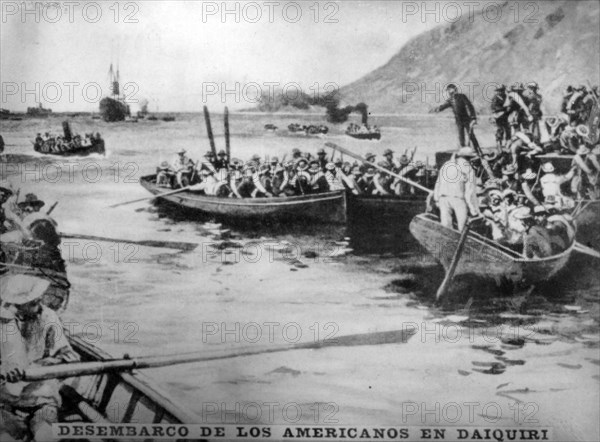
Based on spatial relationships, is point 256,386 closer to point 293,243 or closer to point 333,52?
point 293,243

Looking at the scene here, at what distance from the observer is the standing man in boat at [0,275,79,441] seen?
3820mm

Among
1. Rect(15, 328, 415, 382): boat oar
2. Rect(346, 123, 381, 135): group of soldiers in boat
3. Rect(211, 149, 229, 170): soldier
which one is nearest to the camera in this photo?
Rect(15, 328, 415, 382): boat oar

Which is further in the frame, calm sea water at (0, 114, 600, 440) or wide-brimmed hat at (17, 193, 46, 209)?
wide-brimmed hat at (17, 193, 46, 209)

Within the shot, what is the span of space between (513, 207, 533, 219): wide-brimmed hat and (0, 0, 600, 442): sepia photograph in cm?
1

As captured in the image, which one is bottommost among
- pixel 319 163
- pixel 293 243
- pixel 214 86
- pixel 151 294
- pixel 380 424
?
pixel 380 424

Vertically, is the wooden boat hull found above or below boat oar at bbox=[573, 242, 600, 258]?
above

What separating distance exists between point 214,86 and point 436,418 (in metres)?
2.32

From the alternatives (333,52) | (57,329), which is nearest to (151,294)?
(57,329)

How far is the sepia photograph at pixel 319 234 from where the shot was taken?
382 cm

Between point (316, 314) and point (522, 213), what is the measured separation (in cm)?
132

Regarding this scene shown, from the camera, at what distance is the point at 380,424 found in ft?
12.5

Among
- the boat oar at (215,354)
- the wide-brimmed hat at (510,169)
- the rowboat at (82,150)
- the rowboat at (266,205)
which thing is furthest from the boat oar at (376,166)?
the rowboat at (82,150)

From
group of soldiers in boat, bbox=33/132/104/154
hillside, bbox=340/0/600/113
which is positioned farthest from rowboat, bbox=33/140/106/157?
hillside, bbox=340/0/600/113

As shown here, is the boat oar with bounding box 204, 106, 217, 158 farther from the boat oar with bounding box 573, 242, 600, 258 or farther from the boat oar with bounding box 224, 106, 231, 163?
the boat oar with bounding box 573, 242, 600, 258
